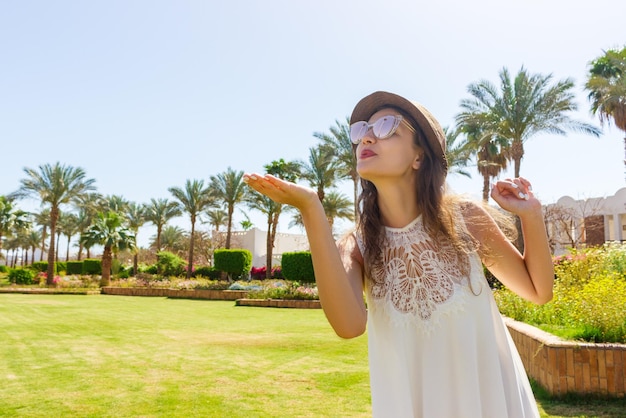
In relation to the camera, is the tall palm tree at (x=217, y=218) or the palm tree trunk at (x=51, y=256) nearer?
the palm tree trunk at (x=51, y=256)

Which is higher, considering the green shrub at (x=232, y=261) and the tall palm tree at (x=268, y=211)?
the tall palm tree at (x=268, y=211)

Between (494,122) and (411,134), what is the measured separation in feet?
84.2

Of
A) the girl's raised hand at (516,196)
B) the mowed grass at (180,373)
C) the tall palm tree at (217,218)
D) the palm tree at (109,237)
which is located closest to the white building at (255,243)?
the tall palm tree at (217,218)

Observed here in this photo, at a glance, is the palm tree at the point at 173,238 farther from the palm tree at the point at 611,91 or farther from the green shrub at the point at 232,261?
Answer: the palm tree at the point at 611,91

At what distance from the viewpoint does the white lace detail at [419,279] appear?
1.38m

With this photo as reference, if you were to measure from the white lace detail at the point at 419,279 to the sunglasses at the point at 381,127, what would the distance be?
0.28m

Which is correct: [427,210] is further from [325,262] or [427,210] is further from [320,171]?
[320,171]

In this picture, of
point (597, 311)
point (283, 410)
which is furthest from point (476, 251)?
point (597, 311)

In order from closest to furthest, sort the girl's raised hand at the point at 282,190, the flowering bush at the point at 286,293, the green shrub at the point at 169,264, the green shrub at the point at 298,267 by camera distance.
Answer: the girl's raised hand at the point at 282,190, the flowering bush at the point at 286,293, the green shrub at the point at 298,267, the green shrub at the point at 169,264

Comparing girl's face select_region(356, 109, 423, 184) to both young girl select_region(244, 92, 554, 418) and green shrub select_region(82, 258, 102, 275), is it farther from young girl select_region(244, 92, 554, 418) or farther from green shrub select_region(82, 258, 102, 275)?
green shrub select_region(82, 258, 102, 275)

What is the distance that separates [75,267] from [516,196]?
2219 inches

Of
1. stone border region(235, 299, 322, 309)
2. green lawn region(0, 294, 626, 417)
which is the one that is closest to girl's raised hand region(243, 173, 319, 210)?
green lawn region(0, 294, 626, 417)

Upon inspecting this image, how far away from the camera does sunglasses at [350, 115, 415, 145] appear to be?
1457 mm

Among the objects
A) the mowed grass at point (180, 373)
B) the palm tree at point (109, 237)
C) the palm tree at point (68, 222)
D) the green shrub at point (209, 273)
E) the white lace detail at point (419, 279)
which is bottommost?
the mowed grass at point (180, 373)
